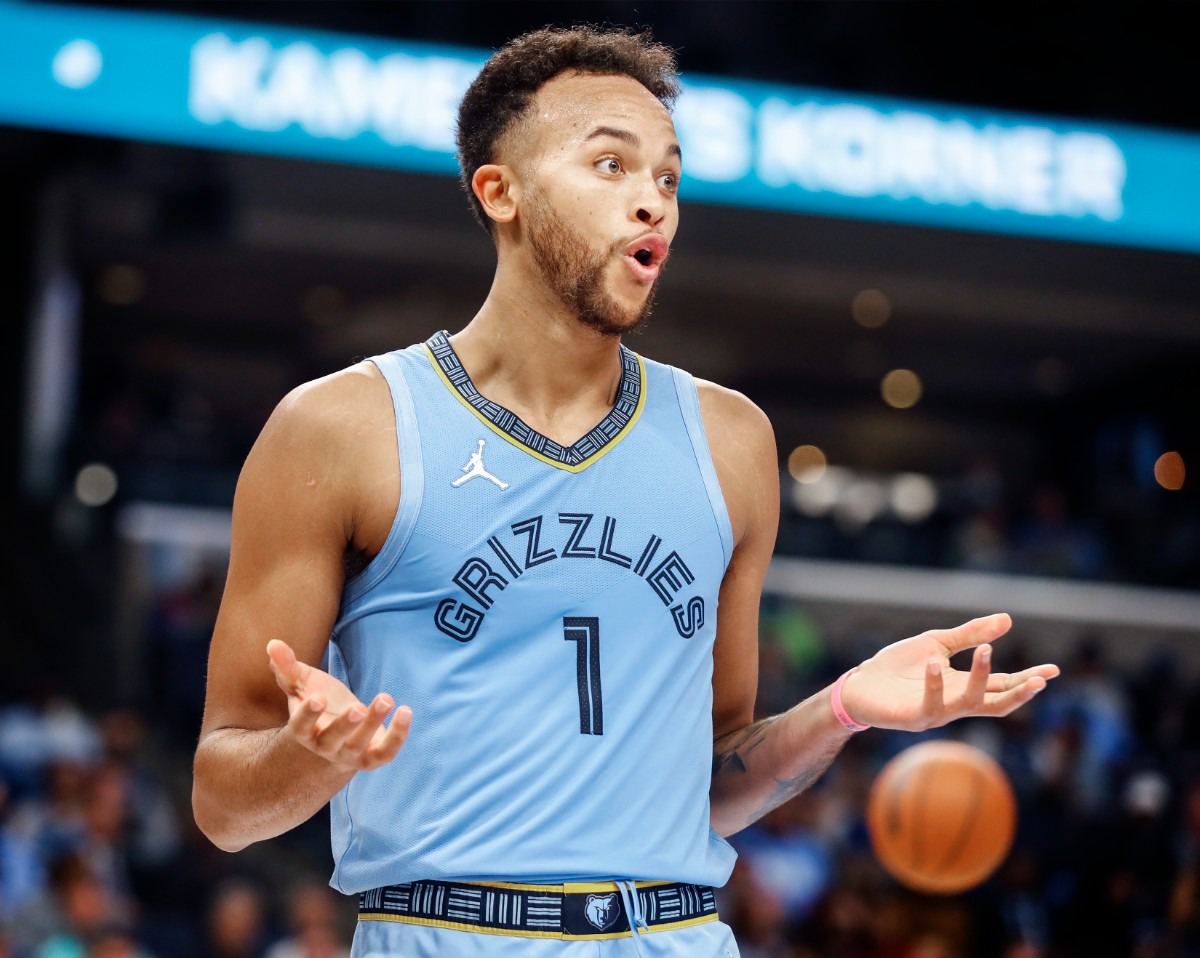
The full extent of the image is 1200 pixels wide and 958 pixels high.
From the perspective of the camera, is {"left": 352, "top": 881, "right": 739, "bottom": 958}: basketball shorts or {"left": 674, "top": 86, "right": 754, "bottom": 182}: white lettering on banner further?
{"left": 674, "top": 86, "right": 754, "bottom": 182}: white lettering on banner

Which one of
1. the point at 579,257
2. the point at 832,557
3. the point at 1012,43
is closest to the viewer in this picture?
the point at 579,257

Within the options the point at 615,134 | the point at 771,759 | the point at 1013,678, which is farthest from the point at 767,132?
the point at 1013,678

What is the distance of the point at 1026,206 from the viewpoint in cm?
1269

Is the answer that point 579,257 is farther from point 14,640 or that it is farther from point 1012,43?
point 1012,43

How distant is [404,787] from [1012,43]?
13.0 m

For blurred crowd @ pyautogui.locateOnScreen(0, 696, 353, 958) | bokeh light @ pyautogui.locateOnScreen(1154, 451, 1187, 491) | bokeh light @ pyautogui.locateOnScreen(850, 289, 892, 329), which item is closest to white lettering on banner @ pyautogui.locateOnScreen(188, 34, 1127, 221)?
bokeh light @ pyautogui.locateOnScreen(850, 289, 892, 329)

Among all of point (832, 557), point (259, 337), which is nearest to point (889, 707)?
point (832, 557)

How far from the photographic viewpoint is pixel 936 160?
41.1 feet

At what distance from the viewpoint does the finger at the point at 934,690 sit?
7.93ft

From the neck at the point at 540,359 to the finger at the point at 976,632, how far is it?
2.29 feet

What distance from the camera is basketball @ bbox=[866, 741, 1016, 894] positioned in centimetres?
737

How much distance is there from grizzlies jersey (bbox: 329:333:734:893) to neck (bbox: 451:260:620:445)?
8cm

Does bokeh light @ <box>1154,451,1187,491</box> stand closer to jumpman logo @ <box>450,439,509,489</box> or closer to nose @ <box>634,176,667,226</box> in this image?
nose @ <box>634,176,667,226</box>

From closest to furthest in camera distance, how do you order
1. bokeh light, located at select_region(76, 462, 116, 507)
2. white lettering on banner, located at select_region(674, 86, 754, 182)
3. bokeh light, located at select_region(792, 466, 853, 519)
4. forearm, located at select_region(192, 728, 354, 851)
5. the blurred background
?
forearm, located at select_region(192, 728, 354, 851) < the blurred background < white lettering on banner, located at select_region(674, 86, 754, 182) < bokeh light, located at select_region(76, 462, 116, 507) < bokeh light, located at select_region(792, 466, 853, 519)
